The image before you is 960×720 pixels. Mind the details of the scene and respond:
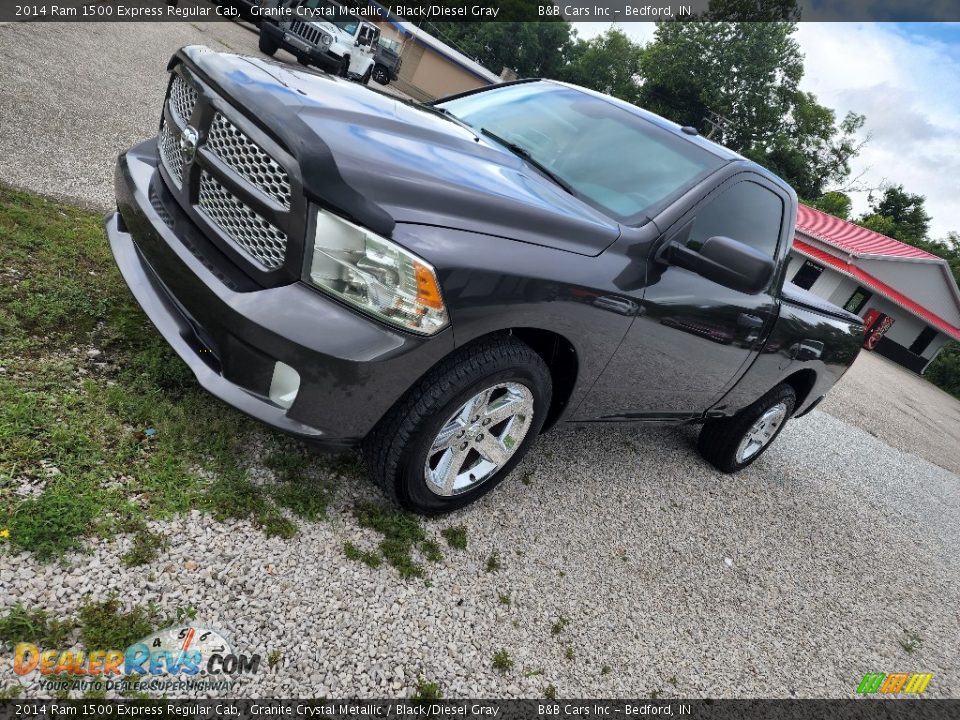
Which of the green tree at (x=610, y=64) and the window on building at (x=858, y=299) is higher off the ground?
the green tree at (x=610, y=64)

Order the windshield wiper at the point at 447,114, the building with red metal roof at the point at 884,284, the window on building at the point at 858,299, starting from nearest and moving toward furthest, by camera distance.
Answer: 1. the windshield wiper at the point at 447,114
2. the building with red metal roof at the point at 884,284
3. the window on building at the point at 858,299

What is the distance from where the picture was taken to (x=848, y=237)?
85.8ft

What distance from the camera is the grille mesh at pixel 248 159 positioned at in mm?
1969

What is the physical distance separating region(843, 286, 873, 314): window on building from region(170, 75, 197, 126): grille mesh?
96.1ft

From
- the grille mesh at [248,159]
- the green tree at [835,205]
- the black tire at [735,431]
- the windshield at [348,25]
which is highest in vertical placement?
the green tree at [835,205]

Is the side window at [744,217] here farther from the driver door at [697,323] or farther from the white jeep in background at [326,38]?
the white jeep in background at [326,38]

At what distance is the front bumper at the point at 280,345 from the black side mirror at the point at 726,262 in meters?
1.23

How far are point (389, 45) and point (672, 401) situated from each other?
25.1m

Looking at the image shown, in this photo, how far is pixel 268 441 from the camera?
2.65 meters

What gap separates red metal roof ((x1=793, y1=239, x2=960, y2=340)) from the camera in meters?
24.4

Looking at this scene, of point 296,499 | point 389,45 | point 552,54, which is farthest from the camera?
point 552,54

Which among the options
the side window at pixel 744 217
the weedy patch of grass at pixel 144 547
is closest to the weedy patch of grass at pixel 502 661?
the weedy patch of grass at pixel 144 547

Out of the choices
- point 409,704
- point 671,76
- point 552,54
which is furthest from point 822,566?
point 552,54

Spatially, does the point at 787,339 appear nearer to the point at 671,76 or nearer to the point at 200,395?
the point at 200,395
